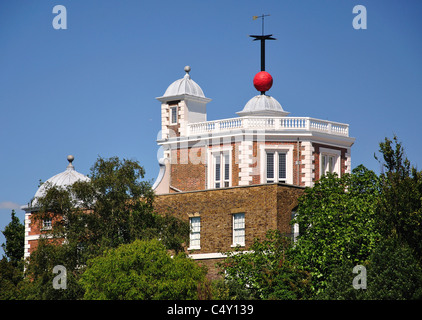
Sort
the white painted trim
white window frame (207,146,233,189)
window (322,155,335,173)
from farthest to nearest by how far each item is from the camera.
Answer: window (322,155,335,173)
white window frame (207,146,233,189)
the white painted trim

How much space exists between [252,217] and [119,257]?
37.9 feet

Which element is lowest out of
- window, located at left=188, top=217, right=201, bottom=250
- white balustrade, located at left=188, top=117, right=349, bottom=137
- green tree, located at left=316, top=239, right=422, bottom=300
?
green tree, located at left=316, top=239, right=422, bottom=300

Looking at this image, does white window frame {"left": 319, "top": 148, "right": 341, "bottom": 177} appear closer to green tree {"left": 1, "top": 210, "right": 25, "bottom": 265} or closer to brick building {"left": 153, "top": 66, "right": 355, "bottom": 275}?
brick building {"left": 153, "top": 66, "right": 355, "bottom": 275}

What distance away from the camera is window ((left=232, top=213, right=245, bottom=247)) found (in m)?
66.3

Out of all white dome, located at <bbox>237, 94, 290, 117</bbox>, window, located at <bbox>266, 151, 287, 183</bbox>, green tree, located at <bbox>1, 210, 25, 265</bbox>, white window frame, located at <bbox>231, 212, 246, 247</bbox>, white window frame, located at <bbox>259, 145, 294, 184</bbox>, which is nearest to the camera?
white window frame, located at <bbox>231, 212, 246, 247</bbox>

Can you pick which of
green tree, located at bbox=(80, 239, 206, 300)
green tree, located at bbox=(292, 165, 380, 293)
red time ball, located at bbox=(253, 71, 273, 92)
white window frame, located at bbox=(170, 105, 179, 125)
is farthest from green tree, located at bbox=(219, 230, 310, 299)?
white window frame, located at bbox=(170, 105, 179, 125)

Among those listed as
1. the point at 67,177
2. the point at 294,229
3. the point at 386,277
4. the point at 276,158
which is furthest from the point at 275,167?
the point at 386,277

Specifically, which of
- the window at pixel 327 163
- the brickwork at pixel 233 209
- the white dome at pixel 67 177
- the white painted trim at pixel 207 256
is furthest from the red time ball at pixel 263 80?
the white painted trim at pixel 207 256

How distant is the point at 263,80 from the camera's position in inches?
3214

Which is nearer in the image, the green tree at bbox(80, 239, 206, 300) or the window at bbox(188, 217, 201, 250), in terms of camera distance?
the green tree at bbox(80, 239, 206, 300)

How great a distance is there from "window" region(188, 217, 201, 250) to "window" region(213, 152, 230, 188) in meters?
10.0

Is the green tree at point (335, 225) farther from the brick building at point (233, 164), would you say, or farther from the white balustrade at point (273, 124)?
the white balustrade at point (273, 124)

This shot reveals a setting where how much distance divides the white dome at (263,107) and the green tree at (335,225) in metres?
16.7
